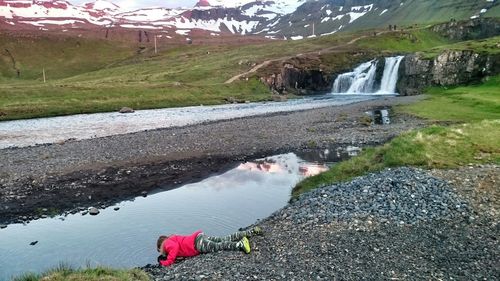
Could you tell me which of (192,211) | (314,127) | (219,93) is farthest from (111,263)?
(219,93)

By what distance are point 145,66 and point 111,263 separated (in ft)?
535

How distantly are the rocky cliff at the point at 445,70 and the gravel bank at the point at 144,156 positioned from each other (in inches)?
1982

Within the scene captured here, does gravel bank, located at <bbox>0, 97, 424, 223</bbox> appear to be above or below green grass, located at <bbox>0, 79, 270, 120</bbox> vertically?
above

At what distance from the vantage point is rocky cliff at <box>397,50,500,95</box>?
101 metres

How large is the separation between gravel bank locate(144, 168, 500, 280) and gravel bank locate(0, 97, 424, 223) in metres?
14.4

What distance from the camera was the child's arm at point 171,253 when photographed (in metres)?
18.0

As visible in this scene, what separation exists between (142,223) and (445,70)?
342 ft

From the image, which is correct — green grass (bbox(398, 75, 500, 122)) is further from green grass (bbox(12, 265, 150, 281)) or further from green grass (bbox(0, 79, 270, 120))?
green grass (bbox(0, 79, 270, 120))

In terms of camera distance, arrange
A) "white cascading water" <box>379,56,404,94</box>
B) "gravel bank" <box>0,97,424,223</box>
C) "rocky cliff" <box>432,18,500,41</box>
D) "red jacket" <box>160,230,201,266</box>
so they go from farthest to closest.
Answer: "rocky cliff" <box>432,18,500,41</box>
"white cascading water" <box>379,56,404,94</box>
"gravel bank" <box>0,97,424,223</box>
"red jacket" <box>160,230,201,266</box>

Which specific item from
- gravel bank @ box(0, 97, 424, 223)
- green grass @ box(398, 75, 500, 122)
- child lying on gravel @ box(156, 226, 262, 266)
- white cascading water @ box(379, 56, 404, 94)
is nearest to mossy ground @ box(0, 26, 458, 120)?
white cascading water @ box(379, 56, 404, 94)

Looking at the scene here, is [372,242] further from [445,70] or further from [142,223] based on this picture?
[445,70]

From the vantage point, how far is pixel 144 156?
42875 millimetres

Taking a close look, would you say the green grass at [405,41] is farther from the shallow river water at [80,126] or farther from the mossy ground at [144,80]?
the shallow river water at [80,126]

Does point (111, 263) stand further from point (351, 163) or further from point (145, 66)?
point (145, 66)
